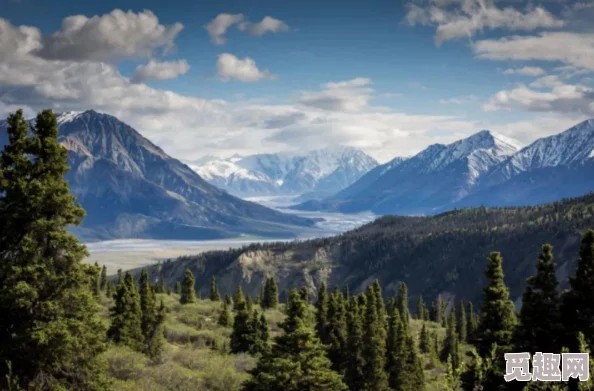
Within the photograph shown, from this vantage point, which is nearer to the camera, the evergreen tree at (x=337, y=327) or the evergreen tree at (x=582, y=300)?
the evergreen tree at (x=582, y=300)

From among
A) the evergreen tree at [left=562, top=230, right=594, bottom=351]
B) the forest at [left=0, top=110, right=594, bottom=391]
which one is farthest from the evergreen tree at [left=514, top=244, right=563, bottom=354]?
the evergreen tree at [left=562, top=230, right=594, bottom=351]

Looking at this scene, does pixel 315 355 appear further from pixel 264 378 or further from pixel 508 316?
pixel 508 316

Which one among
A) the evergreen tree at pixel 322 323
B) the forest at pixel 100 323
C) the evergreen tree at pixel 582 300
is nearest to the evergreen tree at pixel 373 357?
the evergreen tree at pixel 322 323

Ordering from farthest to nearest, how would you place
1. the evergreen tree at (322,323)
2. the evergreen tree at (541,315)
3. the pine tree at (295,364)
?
the evergreen tree at (322,323)
the pine tree at (295,364)
the evergreen tree at (541,315)

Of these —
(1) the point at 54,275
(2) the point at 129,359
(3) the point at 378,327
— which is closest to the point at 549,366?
(1) the point at 54,275

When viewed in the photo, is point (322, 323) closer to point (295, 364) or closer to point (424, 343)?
point (295, 364)

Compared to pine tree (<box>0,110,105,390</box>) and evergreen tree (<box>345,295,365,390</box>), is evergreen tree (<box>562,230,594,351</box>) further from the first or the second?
evergreen tree (<box>345,295,365,390</box>)

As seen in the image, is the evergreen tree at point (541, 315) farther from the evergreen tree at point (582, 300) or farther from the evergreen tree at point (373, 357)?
the evergreen tree at point (373, 357)

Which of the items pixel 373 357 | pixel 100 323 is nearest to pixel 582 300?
pixel 100 323
